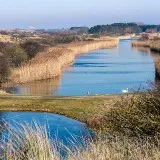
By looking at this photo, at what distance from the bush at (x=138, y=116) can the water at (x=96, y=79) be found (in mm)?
19520

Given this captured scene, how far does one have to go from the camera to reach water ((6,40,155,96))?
44.1m

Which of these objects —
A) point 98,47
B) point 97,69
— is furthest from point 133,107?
point 98,47

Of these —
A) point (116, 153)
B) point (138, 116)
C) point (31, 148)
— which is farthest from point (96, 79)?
point (31, 148)

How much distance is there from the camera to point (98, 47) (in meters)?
110

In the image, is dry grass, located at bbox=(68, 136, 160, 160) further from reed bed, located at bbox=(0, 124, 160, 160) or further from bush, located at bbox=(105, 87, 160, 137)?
bush, located at bbox=(105, 87, 160, 137)

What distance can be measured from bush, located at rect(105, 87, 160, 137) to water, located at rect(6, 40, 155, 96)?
19.5m

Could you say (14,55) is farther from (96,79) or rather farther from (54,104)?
(54,104)

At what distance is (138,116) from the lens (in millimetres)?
12883

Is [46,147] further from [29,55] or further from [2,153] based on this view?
[29,55]

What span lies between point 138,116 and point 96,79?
39.6 meters

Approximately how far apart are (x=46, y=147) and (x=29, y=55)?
218 feet

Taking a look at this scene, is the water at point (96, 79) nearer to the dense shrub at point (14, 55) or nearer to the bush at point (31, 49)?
the dense shrub at point (14, 55)

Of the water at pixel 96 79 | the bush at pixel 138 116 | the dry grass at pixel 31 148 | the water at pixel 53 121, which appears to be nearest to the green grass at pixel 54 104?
the water at pixel 53 121

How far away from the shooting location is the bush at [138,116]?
1231 cm
